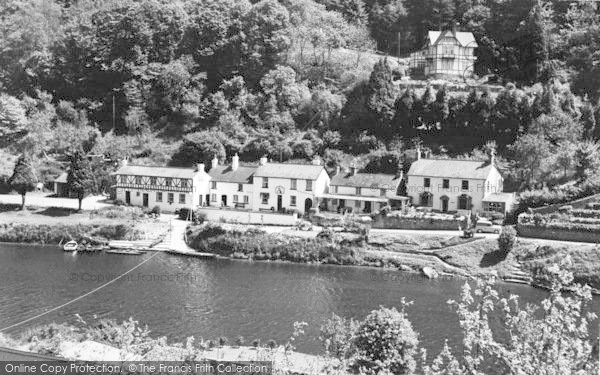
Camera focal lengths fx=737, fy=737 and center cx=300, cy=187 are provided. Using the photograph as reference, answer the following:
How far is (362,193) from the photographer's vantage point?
2272 inches

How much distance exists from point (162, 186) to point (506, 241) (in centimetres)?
2836

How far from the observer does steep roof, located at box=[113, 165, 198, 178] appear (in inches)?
2368

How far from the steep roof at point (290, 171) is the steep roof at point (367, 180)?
1.65 metres

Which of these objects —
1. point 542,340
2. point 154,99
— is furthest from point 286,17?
point 542,340

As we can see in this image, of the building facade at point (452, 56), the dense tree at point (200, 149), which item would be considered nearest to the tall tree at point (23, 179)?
the dense tree at point (200, 149)

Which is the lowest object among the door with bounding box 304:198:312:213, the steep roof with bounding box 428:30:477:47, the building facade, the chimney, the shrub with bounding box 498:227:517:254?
the shrub with bounding box 498:227:517:254

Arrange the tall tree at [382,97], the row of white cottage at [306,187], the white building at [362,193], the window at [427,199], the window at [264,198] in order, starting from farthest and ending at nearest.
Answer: the tall tree at [382,97] → the window at [264,198] → the window at [427,199] → the white building at [362,193] → the row of white cottage at [306,187]

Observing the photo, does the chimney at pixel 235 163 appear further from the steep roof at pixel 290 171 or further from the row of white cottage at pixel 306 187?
the steep roof at pixel 290 171

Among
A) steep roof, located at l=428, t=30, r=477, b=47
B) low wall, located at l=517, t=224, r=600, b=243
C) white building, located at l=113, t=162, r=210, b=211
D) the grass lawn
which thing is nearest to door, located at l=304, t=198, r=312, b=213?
white building, located at l=113, t=162, r=210, b=211

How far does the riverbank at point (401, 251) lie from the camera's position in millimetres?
43906

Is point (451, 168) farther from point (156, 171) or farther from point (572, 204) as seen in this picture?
point (156, 171)

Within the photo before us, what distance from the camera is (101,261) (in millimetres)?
47438

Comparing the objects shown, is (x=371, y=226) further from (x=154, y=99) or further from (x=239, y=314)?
(x=154, y=99)

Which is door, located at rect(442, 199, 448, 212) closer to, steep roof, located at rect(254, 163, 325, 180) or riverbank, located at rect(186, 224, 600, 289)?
riverbank, located at rect(186, 224, 600, 289)
